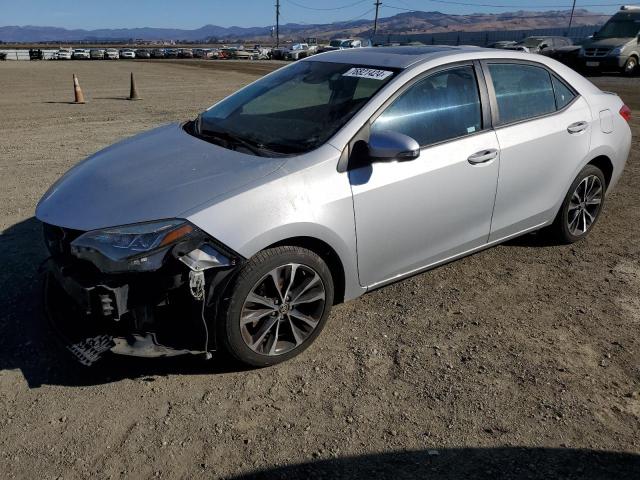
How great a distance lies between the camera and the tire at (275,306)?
2.87 metres

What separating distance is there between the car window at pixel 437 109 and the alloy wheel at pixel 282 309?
103cm

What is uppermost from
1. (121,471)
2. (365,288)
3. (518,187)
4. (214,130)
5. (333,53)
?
(333,53)

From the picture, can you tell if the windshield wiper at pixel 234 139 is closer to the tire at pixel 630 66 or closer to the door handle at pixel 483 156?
the door handle at pixel 483 156

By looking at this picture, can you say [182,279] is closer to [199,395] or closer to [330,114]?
[199,395]

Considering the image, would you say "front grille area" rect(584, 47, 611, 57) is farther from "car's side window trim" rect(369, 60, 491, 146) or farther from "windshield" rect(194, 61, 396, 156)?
"windshield" rect(194, 61, 396, 156)

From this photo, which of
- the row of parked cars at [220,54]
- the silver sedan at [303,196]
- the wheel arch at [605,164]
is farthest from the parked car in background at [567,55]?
the silver sedan at [303,196]

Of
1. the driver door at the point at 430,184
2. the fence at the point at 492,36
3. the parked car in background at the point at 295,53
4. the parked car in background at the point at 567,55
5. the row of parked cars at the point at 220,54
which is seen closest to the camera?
the driver door at the point at 430,184

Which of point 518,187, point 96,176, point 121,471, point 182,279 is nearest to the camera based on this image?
point 121,471

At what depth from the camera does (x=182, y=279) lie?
2.72 meters

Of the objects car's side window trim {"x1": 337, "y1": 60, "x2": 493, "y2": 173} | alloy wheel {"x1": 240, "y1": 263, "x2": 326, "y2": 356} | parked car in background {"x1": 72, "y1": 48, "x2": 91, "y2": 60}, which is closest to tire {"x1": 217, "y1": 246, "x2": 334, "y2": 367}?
alloy wheel {"x1": 240, "y1": 263, "x2": 326, "y2": 356}

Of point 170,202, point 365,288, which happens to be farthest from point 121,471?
point 365,288

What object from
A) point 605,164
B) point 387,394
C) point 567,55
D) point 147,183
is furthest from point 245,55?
point 387,394

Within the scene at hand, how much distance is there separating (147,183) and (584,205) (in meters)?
3.72

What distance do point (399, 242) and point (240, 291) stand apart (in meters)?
1.13
